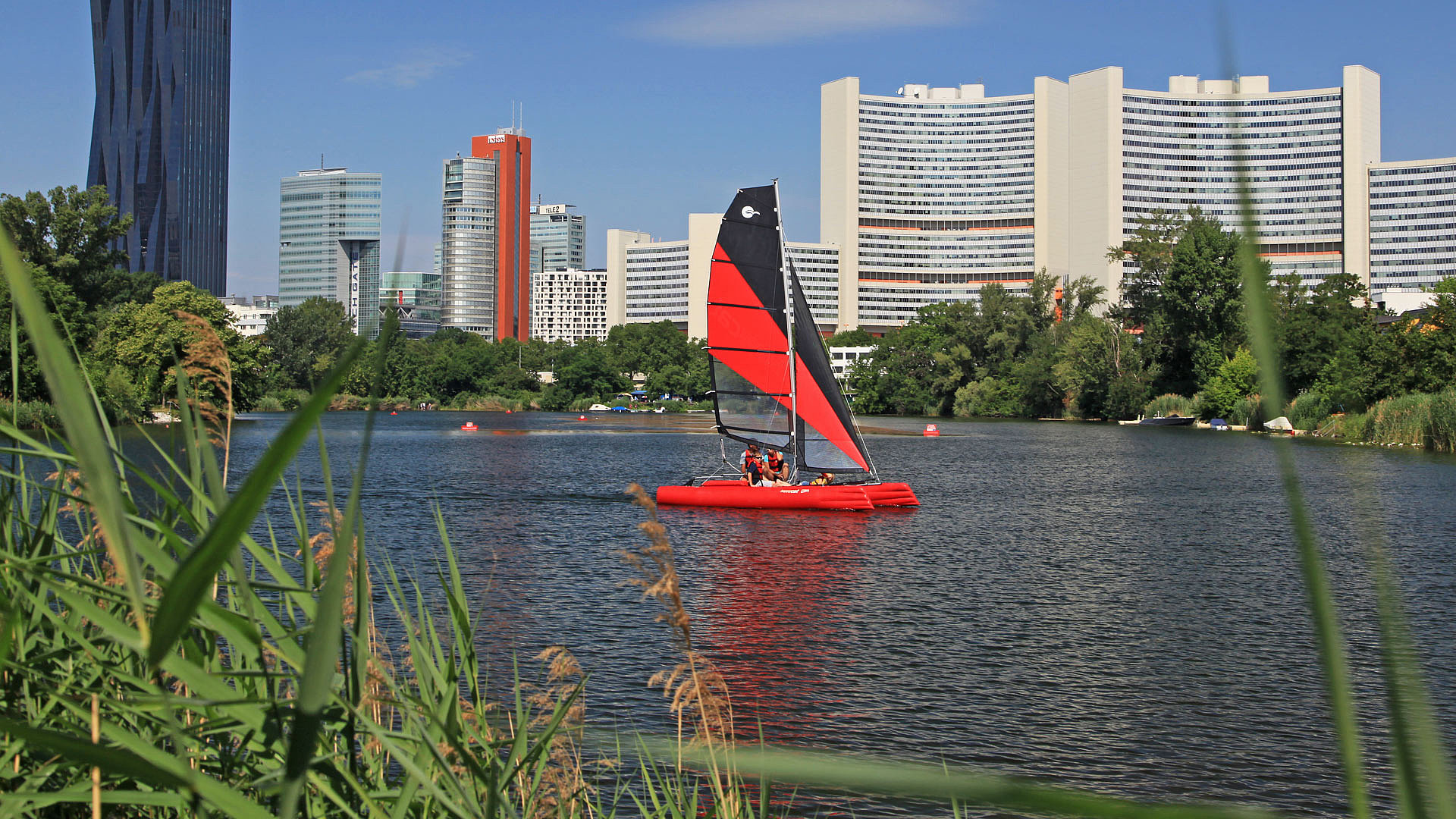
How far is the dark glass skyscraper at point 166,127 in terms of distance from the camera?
6004 inches

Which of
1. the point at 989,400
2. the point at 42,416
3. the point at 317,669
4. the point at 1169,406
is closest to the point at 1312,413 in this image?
the point at 1169,406

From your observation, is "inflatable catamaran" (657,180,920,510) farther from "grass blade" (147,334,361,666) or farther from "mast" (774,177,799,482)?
"grass blade" (147,334,361,666)

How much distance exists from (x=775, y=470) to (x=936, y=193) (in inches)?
5507

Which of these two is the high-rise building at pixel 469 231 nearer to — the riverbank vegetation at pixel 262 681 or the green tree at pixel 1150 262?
the green tree at pixel 1150 262

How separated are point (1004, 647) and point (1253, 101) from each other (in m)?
142

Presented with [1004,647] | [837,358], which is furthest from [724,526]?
[837,358]

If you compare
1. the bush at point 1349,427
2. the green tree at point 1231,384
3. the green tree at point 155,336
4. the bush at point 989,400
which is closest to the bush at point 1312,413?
the bush at point 1349,427

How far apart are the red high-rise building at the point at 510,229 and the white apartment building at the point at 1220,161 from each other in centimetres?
9255

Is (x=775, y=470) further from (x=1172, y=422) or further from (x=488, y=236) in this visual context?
(x=488, y=236)

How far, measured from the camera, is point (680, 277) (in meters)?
176

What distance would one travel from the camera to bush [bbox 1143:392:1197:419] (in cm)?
6294

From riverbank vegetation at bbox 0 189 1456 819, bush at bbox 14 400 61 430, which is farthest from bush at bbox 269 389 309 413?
bush at bbox 14 400 61 430

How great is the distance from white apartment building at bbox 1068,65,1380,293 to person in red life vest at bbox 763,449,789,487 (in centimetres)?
11528

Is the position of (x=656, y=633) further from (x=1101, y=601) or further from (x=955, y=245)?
(x=955, y=245)
